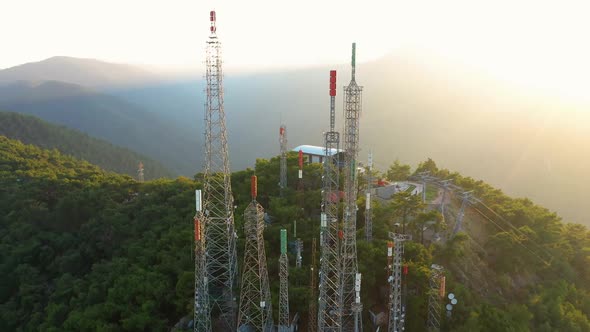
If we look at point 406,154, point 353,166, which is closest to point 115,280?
point 353,166

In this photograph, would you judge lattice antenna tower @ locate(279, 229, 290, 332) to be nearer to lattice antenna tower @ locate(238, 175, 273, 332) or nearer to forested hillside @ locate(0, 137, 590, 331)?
lattice antenna tower @ locate(238, 175, 273, 332)

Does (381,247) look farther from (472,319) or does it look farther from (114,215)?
(114,215)

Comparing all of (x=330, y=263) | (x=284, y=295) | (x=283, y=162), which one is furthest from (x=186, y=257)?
(x=283, y=162)

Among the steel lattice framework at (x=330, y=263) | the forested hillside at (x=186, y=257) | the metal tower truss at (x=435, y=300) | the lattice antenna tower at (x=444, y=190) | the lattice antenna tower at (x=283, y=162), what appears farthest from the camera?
the lattice antenna tower at (x=283, y=162)

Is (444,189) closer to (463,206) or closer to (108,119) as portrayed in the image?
(463,206)

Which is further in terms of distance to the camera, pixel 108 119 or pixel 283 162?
pixel 108 119

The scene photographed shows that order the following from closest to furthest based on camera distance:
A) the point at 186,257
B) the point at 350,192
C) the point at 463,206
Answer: the point at 350,192
the point at 186,257
the point at 463,206

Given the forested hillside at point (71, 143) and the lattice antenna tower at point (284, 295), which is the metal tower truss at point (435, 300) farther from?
the forested hillside at point (71, 143)

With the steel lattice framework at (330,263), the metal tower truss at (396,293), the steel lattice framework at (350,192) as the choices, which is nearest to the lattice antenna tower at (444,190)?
the metal tower truss at (396,293)
